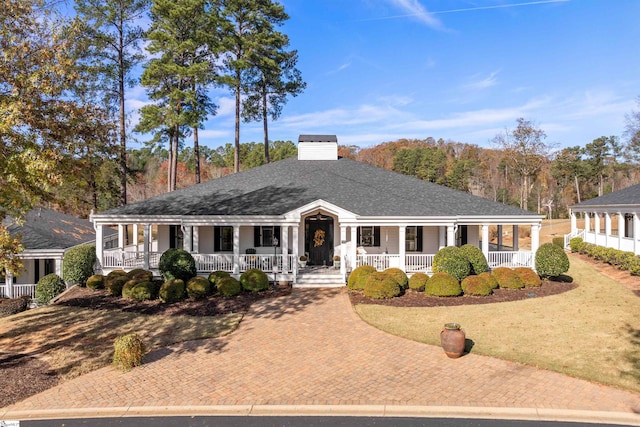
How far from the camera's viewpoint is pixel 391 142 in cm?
9044

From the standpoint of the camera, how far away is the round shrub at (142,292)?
1551cm

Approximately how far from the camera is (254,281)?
54.5 feet

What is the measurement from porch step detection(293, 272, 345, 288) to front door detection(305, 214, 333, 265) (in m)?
2.33

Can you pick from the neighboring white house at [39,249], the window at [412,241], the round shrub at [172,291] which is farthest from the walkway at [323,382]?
the neighboring white house at [39,249]

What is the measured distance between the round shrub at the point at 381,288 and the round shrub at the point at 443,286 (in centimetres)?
139

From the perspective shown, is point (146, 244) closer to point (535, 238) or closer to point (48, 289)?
point (48, 289)

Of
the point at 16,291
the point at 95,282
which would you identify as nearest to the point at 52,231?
the point at 16,291

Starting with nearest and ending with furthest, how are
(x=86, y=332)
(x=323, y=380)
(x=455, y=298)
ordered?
(x=323, y=380), (x=86, y=332), (x=455, y=298)

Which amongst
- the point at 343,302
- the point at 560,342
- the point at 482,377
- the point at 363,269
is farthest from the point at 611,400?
the point at 363,269

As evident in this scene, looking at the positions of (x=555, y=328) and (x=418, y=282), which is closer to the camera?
(x=555, y=328)

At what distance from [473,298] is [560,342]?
4946mm

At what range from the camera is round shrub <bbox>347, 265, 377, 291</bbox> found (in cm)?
1652

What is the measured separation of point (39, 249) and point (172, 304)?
374 inches

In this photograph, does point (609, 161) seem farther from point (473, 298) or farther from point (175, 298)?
point (175, 298)
